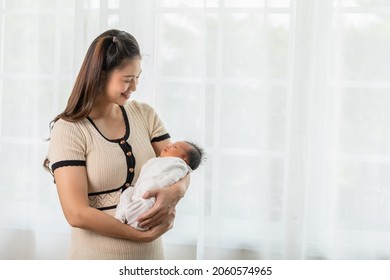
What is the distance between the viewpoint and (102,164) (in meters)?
1.50

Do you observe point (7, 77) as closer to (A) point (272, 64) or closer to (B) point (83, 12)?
(B) point (83, 12)

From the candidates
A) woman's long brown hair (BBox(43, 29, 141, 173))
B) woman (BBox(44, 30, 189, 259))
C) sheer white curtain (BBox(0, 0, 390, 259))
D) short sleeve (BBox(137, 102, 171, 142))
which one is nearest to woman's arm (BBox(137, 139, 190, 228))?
woman (BBox(44, 30, 189, 259))

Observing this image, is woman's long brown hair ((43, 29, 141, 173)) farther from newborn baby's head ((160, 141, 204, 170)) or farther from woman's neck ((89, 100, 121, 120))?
newborn baby's head ((160, 141, 204, 170))

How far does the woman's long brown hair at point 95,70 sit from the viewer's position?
1.49 meters

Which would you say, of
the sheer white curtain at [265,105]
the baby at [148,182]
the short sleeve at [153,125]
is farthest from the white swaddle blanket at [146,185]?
the sheer white curtain at [265,105]

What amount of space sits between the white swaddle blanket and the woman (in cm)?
2

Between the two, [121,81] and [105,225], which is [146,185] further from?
[121,81]

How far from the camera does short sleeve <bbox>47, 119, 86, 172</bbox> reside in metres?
1.47

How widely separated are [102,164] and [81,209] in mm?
135

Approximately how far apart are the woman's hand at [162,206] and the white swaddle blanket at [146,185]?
0.01m

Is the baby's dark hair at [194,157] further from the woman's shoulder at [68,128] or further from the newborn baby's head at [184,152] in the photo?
the woman's shoulder at [68,128]

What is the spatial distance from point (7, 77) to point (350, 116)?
57.9 inches

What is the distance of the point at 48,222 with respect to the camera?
97.6 inches

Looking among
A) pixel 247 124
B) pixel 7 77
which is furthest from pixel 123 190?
pixel 7 77
